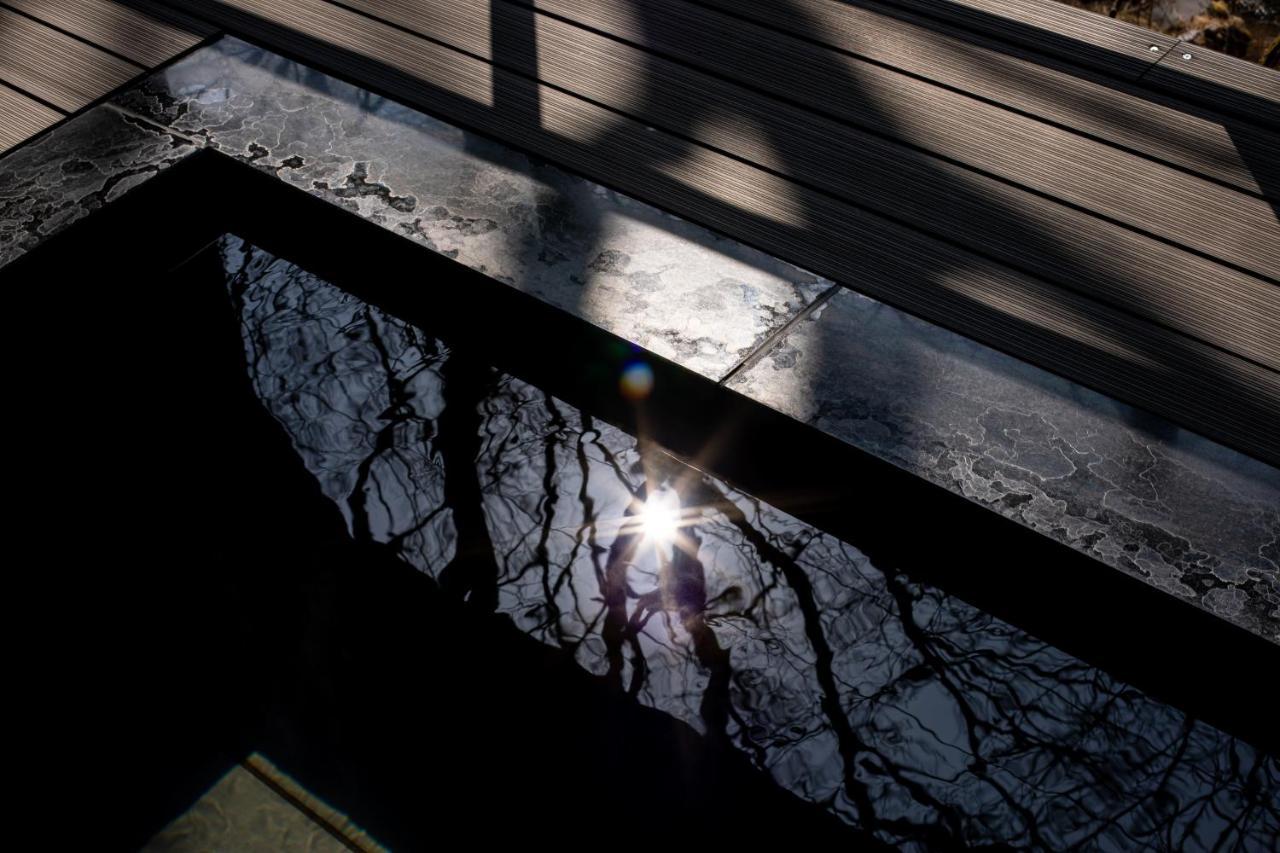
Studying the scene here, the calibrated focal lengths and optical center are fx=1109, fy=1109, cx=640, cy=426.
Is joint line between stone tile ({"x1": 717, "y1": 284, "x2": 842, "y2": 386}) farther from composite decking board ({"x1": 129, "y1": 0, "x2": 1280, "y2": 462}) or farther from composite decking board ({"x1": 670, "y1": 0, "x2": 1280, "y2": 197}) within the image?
composite decking board ({"x1": 670, "y1": 0, "x2": 1280, "y2": 197})

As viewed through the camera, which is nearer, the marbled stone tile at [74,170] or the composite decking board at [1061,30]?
the marbled stone tile at [74,170]

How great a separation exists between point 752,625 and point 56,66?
60.6 inches

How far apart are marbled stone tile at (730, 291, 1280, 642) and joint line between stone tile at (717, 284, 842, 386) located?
1 cm

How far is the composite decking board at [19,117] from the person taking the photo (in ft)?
5.75

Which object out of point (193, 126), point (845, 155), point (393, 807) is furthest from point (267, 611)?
point (845, 155)

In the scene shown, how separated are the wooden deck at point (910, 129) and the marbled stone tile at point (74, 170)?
0.28 ft

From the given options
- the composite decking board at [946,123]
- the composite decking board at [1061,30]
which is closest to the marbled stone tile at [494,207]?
the composite decking board at [946,123]

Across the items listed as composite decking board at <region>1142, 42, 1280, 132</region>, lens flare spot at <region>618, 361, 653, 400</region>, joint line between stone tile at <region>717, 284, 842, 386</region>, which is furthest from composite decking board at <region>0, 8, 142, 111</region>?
composite decking board at <region>1142, 42, 1280, 132</region>

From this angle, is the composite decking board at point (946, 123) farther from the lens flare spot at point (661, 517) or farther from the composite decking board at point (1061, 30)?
the lens flare spot at point (661, 517)

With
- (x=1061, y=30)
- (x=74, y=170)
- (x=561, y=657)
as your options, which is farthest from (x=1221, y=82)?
(x=74, y=170)

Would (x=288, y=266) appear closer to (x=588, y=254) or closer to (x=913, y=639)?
(x=588, y=254)

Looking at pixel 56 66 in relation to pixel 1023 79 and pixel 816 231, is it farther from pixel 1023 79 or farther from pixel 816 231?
pixel 1023 79

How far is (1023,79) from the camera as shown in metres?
1.85

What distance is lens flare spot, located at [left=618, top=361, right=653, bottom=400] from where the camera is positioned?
1.46m
